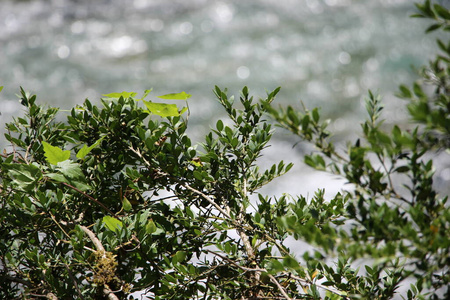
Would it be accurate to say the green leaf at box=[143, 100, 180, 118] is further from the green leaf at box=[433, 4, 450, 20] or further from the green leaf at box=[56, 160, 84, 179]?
the green leaf at box=[433, 4, 450, 20]

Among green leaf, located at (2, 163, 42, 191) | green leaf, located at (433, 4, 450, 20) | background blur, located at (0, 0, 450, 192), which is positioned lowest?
green leaf, located at (2, 163, 42, 191)

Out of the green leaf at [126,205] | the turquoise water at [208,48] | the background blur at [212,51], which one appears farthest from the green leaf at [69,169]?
the turquoise water at [208,48]

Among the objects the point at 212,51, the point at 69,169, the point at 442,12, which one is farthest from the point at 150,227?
the point at 212,51

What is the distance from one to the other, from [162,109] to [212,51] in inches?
169

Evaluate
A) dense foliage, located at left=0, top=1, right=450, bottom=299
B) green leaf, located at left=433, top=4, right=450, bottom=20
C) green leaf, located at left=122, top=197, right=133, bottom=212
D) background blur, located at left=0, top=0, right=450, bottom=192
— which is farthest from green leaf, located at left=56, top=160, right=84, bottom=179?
background blur, located at left=0, top=0, right=450, bottom=192

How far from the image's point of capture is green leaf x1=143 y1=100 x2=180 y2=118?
928mm

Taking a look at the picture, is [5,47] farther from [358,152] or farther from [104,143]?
[358,152]

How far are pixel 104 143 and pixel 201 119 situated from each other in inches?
129

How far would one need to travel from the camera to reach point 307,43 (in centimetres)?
511

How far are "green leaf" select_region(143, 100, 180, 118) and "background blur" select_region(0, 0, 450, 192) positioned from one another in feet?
9.90

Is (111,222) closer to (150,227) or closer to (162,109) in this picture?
(150,227)

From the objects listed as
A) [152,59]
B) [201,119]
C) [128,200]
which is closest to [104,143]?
[128,200]

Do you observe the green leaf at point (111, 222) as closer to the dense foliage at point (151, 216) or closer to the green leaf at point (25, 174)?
the dense foliage at point (151, 216)

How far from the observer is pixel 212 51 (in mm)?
5098
